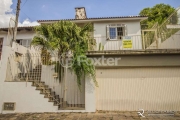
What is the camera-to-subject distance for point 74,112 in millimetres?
7129

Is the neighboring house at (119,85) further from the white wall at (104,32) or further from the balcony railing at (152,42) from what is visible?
the white wall at (104,32)

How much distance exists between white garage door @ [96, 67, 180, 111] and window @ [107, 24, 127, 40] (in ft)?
15.2

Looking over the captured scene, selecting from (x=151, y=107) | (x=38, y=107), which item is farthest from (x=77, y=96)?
(x=151, y=107)

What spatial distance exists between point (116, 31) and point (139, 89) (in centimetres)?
597

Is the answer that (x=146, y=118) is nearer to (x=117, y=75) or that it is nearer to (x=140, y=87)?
(x=140, y=87)

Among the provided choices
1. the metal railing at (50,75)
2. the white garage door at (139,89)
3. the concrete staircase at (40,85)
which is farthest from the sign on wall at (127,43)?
the concrete staircase at (40,85)

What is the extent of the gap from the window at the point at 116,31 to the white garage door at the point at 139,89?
15.2 ft

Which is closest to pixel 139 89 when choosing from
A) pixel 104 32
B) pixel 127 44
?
pixel 127 44

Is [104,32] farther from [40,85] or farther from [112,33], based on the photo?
[40,85]

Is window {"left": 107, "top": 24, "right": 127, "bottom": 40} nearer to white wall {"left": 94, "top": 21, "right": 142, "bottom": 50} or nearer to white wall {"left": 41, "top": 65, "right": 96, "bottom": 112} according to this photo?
white wall {"left": 94, "top": 21, "right": 142, "bottom": 50}

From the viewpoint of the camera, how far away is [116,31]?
1165 centimetres

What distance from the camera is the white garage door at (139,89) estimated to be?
7.47 m

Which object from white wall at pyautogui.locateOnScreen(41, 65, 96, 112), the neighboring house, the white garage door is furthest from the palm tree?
the white garage door

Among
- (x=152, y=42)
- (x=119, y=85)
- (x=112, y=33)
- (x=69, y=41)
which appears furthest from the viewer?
(x=112, y=33)
